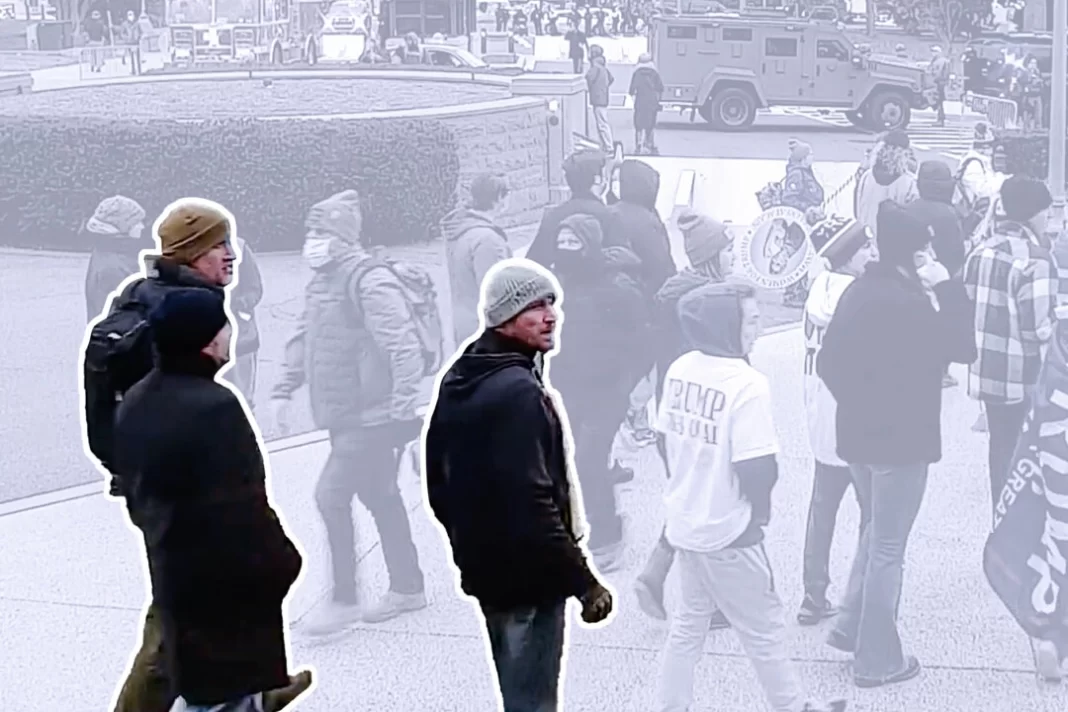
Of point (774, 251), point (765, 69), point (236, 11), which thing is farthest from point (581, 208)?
point (236, 11)

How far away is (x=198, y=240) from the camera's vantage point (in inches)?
98.0

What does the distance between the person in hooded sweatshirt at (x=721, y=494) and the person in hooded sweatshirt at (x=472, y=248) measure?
0.98 m

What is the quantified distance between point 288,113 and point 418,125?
0.64 metres

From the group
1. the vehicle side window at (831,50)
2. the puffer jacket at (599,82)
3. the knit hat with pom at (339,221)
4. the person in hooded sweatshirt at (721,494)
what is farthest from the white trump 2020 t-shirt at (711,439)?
the vehicle side window at (831,50)

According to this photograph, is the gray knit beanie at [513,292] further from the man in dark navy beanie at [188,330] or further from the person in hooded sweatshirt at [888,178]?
the person in hooded sweatshirt at [888,178]

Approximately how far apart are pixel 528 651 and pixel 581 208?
2842 millimetres

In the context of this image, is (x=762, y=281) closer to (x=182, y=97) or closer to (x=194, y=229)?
(x=182, y=97)

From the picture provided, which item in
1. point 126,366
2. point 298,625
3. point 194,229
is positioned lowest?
point 298,625

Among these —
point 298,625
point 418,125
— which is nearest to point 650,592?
point 298,625

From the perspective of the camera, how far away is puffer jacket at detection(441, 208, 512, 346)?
5031 millimetres

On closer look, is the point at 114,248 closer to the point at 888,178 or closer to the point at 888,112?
the point at 888,178

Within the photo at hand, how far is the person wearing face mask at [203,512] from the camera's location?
2.26 meters

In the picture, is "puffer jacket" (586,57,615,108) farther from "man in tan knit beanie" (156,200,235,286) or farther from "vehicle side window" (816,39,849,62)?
"man in tan knit beanie" (156,200,235,286)

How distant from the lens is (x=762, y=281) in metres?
5.42
